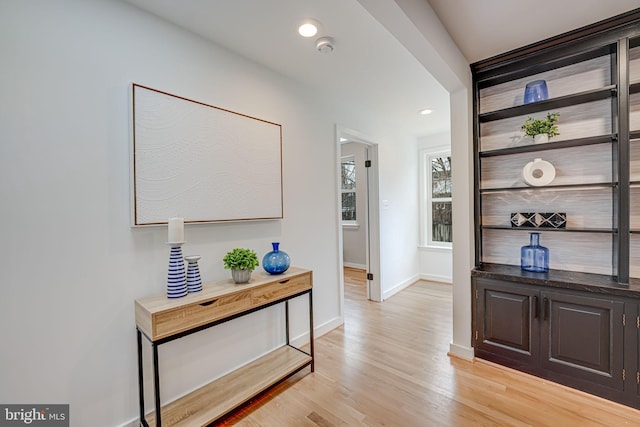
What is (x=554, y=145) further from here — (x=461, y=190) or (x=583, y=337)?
(x=583, y=337)

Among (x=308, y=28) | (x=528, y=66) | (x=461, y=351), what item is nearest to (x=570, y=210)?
(x=528, y=66)

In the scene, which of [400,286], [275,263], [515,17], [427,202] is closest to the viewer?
[515,17]

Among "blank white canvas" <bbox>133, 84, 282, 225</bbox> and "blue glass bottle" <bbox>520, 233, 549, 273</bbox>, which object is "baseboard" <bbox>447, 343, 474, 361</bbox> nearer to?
"blue glass bottle" <bbox>520, 233, 549, 273</bbox>

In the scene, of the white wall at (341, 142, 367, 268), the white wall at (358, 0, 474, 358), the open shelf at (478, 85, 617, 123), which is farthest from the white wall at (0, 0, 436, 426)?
the white wall at (341, 142, 367, 268)

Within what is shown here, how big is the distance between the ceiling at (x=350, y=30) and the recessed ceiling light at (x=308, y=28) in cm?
4

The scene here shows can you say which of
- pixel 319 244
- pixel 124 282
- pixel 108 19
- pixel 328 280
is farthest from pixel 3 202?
pixel 328 280

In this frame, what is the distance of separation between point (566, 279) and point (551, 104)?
1.35 m

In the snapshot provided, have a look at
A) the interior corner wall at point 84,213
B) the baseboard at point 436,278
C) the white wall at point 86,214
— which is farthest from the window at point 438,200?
the interior corner wall at point 84,213

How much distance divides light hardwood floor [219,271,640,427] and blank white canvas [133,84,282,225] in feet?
4.32

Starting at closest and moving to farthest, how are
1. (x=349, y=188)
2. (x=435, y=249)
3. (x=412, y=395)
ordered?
(x=412, y=395) → (x=435, y=249) → (x=349, y=188)

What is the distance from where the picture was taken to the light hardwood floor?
1.69 metres

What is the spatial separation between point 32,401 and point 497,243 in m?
3.29

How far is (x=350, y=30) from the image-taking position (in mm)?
1851

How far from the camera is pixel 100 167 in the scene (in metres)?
1.50
